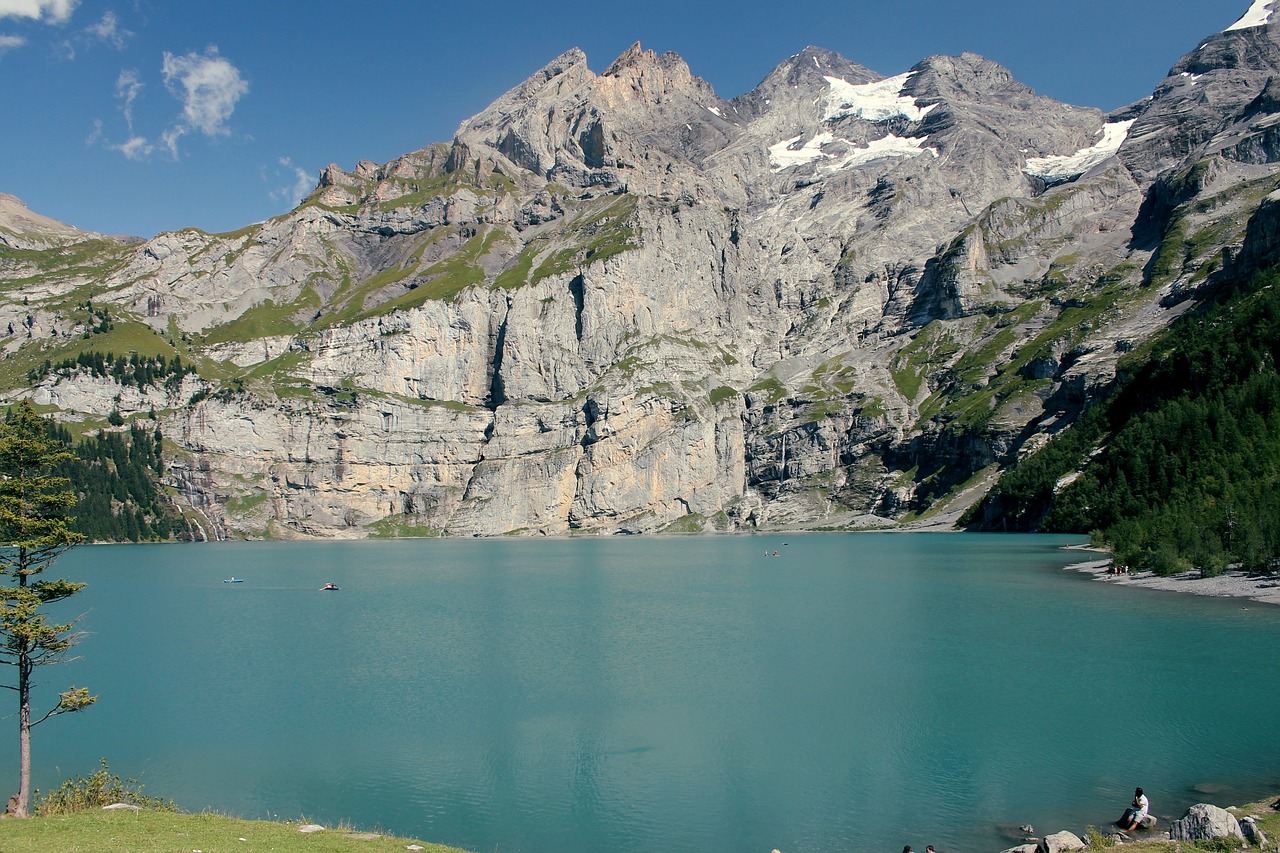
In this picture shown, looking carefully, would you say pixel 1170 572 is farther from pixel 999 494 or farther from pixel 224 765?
pixel 999 494

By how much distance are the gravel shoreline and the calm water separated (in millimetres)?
4349

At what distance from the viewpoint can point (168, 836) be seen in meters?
19.4

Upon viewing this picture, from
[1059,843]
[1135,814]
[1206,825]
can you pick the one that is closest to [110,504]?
[1059,843]

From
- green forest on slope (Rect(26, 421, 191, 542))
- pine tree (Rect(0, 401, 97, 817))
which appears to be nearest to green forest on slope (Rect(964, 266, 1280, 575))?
pine tree (Rect(0, 401, 97, 817))

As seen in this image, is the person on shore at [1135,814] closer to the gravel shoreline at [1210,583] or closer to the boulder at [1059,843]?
the boulder at [1059,843]

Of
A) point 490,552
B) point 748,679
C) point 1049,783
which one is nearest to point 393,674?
point 748,679

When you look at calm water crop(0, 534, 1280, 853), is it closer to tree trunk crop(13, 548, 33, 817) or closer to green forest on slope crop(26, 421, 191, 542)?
tree trunk crop(13, 548, 33, 817)

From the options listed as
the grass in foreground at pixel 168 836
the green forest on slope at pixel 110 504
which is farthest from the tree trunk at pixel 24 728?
the green forest on slope at pixel 110 504

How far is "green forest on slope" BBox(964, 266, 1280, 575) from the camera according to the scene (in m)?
78.7

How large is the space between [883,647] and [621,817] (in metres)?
29.8

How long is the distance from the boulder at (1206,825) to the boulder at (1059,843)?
239 centimetres

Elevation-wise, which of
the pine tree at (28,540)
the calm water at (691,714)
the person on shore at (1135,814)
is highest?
the pine tree at (28,540)

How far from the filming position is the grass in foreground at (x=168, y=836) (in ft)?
59.6

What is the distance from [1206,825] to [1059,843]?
3356 mm
